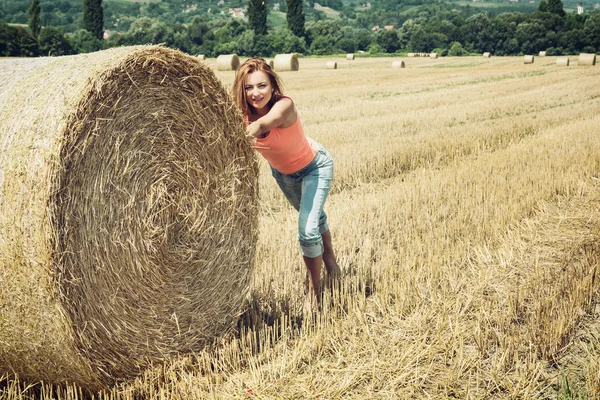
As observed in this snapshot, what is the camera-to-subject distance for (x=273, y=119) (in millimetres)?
4219

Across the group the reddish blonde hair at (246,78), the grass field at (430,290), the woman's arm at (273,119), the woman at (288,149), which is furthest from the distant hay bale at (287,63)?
the woman's arm at (273,119)

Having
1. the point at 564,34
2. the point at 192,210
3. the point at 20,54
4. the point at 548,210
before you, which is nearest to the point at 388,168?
the point at 548,210

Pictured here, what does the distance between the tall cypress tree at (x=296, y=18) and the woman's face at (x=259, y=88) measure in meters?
68.9

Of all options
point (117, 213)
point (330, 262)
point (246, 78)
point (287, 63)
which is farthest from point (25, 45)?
point (117, 213)

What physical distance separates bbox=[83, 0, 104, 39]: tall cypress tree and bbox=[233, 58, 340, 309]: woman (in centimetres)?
6501

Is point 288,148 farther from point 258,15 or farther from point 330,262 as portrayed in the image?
point 258,15

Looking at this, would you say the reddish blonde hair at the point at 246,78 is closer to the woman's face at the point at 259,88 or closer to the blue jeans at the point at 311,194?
the woman's face at the point at 259,88

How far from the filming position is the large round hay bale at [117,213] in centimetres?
313

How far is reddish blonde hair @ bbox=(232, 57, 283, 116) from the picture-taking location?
4.37 metres

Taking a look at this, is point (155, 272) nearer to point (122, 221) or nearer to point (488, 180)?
point (122, 221)

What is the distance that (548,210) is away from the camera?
281 inches

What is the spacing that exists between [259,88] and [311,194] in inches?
34.4

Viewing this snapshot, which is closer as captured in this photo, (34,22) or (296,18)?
(34,22)

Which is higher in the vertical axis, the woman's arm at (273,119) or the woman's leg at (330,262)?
the woman's arm at (273,119)
